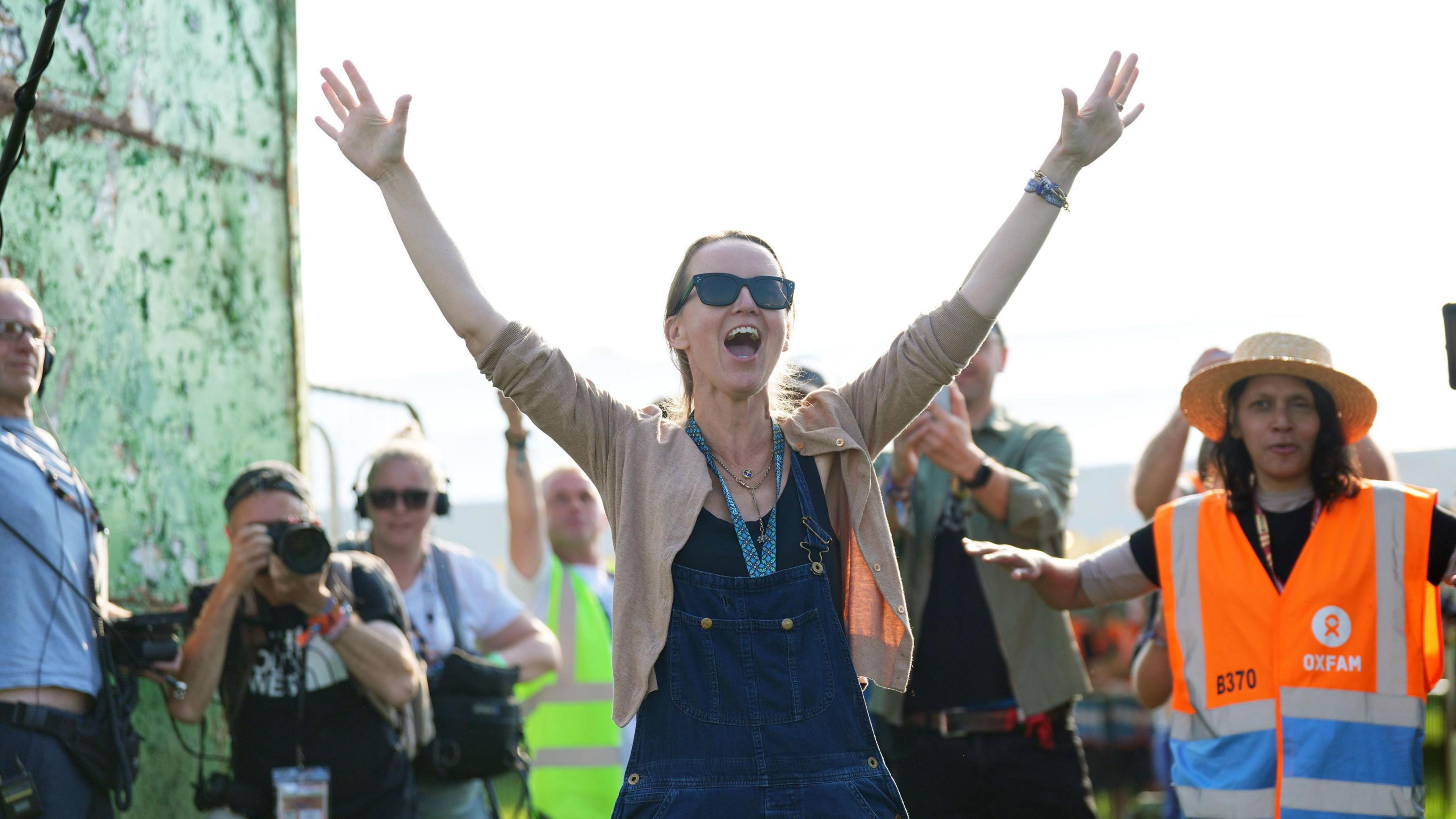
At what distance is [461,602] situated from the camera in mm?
5496

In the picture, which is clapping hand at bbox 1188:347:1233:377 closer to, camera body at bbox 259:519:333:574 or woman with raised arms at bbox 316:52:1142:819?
woman with raised arms at bbox 316:52:1142:819

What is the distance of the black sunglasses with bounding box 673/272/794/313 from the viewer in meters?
2.90

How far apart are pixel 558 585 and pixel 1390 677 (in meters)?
3.63

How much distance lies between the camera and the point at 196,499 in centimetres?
526

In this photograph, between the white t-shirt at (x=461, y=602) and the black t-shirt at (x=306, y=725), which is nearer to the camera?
the black t-shirt at (x=306, y=725)

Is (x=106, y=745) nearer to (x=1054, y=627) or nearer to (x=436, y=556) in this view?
(x=436, y=556)

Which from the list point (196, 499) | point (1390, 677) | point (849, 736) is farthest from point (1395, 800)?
point (196, 499)

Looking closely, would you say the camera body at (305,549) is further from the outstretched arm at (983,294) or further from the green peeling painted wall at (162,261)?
the outstretched arm at (983,294)

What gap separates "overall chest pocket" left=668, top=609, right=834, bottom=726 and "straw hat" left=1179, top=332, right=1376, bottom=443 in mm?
2052

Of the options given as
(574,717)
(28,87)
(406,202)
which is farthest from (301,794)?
(406,202)

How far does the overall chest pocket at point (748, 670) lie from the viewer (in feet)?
8.65

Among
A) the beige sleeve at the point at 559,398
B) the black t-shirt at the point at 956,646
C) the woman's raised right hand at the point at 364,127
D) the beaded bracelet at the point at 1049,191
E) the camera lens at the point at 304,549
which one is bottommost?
the black t-shirt at the point at 956,646

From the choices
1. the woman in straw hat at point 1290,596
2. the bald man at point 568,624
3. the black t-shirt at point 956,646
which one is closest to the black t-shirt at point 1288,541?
the woman in straw hat at point 1290,596

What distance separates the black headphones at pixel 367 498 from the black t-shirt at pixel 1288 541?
2.61m
